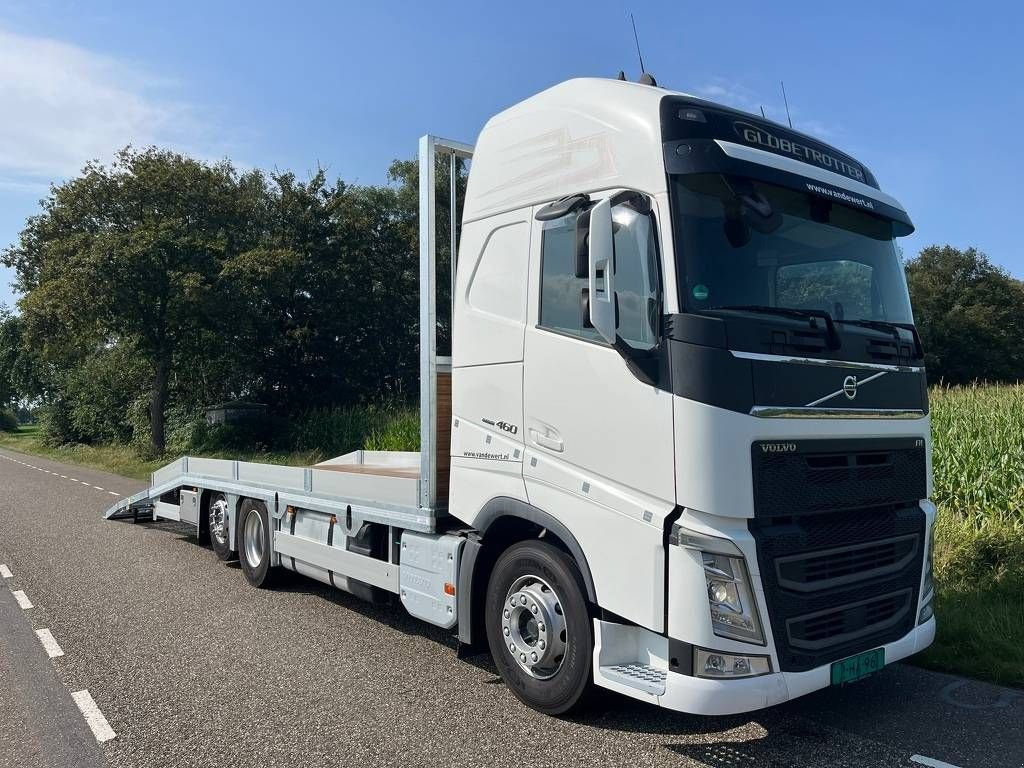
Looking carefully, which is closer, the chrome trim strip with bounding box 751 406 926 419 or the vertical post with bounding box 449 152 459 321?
the chrome trim strip with bounding box 751 406 926 419

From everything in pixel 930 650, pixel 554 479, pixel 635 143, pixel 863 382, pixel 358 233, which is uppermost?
pixel 358 233

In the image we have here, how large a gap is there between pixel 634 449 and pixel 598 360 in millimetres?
506

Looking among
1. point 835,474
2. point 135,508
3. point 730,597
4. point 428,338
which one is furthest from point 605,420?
point 135,508

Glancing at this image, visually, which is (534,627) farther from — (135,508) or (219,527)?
(135,508)

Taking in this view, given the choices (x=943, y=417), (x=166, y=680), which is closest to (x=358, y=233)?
(x=943, y=417)

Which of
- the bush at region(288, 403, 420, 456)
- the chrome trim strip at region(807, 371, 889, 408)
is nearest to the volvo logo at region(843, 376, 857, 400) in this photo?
the chrome trim strip at region(807, 371, 889, 408)

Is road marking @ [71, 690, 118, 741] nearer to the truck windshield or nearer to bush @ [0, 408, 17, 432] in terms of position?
the truck windshield

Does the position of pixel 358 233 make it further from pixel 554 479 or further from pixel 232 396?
pixel 554 479

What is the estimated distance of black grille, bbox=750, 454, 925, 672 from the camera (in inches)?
142

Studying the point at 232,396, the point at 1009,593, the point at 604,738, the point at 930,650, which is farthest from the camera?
the point at 232,396

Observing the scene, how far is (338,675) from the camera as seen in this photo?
5.05m

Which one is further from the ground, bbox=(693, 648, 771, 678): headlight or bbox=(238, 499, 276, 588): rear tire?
bbox=(693, 648, 771, 678): headlight

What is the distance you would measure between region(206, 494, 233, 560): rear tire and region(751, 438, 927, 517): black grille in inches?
250

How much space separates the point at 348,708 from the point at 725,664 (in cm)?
223
